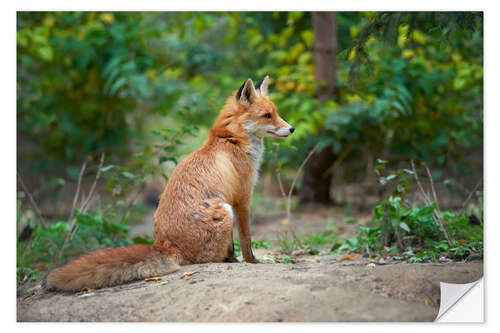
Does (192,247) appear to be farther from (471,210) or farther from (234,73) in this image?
(234,73)

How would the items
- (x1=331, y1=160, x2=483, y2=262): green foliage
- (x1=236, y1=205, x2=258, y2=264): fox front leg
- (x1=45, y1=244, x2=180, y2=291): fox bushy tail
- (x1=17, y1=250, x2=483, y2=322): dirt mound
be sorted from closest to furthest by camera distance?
1. (x1=17, y1=250, x2=483, y2=322): dirt mound
2. (x1=45, y1=244, x2=180, y2=291): fox bushy tail
3. (x1=236, y1=205, x2=258, y2=264): fox front leg
4. (x1=331, y1=160, x2=483, y2=262): green foliage

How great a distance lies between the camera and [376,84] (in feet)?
22.4

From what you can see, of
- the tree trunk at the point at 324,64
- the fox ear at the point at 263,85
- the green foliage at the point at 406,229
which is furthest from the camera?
the tree trunk at the point at 324,64

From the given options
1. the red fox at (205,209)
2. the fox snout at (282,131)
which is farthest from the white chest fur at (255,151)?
the fox snout at (282,131)

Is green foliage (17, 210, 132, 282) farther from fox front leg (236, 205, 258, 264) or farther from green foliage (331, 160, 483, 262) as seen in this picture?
green foliage (331, 160, 483, 262)

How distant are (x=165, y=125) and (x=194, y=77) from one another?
6.28 ft

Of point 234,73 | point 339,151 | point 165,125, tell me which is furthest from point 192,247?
point 165,125

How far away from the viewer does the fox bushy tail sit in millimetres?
3646

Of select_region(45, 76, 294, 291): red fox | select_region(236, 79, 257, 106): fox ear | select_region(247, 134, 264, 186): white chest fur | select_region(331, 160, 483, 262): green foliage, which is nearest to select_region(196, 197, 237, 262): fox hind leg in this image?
select_region(45, 76, 294, 291): red fox

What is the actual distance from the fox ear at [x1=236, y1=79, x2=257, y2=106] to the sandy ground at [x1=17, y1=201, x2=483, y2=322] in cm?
160

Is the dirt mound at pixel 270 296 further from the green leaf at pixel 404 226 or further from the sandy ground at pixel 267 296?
the green leaf at pixel 404 226

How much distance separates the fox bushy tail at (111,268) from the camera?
3.65 meters

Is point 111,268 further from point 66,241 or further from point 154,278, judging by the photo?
point 66,241

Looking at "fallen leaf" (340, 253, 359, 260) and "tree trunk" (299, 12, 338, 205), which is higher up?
"tree trunk" (299, 12, 338, 205)
